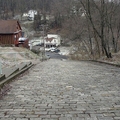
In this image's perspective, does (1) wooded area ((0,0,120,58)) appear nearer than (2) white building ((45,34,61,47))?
Yes

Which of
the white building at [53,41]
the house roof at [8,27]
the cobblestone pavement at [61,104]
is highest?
the house roof at [8,27]

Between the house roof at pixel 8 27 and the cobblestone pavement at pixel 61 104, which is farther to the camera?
the house roof at pixel 8 27

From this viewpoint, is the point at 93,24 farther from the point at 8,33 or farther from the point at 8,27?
the point at 8,27

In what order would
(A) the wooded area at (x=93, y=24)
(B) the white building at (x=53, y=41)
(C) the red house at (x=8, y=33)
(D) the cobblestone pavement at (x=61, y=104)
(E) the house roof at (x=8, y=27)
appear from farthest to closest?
1. (B) the white building at (x=53, y=41)
2. (E) the house roof at (x=8, y=27)
3. (C) the red house at (x=8, y=33)
4. (A) the wooded area at (x=93, y=24)
5. (D) the cobblestone pavement at (x=61, y=104)

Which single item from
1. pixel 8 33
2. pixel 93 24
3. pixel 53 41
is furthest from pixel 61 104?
pixel 53 41

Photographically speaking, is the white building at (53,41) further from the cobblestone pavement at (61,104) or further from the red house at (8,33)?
the cobblestone pavement at (61,104)

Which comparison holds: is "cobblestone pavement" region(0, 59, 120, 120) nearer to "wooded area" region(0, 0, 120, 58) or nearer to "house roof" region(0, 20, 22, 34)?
"wooded area" region(0, 0, 120, 58)

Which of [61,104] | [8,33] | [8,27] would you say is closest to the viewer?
[61,104]

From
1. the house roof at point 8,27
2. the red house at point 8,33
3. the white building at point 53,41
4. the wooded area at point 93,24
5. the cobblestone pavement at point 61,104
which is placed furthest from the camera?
the white building at point 53,41

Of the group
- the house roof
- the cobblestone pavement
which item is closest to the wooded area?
the house roof

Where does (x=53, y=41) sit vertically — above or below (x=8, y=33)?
below

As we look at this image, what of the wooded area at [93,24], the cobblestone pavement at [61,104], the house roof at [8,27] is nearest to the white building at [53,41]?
the wooded area at [93,24]

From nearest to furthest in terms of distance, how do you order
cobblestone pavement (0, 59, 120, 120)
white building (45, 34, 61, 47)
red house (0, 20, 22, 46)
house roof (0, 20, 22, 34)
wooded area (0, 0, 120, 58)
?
cobblestone pavement (0, 59, 120, 120)
wooded area (0, 0, 120, 58)
red house (0, 20, 22, 46)
house roof (0, 20, 22, 34)
white building (45, 34, 61, 47)

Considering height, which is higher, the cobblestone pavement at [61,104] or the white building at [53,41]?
the cobblestone pavement at [61,104]
